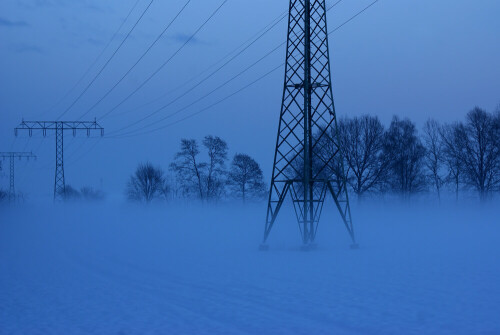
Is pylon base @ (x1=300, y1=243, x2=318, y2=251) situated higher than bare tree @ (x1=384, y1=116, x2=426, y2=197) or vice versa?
bare tree @ (x1=384, y1=116, x2=426, y2=197)

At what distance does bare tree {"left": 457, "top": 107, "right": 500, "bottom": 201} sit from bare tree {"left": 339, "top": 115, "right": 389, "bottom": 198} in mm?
9121

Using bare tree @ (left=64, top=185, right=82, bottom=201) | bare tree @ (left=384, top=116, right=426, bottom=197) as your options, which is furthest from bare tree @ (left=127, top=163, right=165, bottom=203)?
bare tree @ (left=384, top=116, right=426, bottom=197)

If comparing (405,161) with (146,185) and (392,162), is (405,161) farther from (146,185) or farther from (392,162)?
(146,185)

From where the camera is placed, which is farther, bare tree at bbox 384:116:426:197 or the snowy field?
bare tree at bbox 384:116:426:197

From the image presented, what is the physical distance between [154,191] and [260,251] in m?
66.4

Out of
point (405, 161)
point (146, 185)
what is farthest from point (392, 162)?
point (146, 185)

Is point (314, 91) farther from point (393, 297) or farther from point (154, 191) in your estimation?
point (154, 191)

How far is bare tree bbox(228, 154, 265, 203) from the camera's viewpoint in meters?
69.0

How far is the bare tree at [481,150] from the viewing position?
56938 millimetres

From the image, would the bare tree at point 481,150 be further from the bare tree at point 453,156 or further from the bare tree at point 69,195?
the bare tree at point 69,195

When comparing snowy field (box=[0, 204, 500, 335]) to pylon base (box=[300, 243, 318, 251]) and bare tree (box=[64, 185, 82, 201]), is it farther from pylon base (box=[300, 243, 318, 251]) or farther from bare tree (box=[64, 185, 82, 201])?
bare tree (box=[64, 185, 82, 201])

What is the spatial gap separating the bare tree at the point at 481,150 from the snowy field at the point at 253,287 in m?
31.4

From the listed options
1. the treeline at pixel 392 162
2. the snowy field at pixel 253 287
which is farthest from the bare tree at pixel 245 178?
the snowy field at pixel 253 287

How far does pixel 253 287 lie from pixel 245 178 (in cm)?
5556
